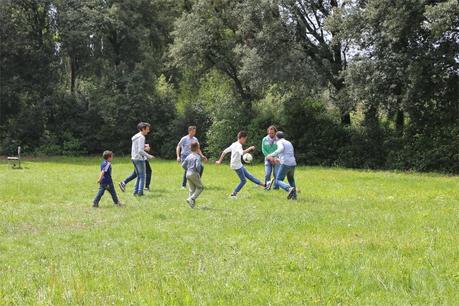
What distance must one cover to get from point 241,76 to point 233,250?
77.1 ft

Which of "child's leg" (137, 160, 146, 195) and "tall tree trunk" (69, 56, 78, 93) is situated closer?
"child's leg" (137, 160, 146, 195)

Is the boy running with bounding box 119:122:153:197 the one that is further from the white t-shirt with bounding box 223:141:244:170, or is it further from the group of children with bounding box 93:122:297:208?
the white t-shirt with bounding box 223:141:244:170

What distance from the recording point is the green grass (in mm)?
5477

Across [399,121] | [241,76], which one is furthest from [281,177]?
[241,76]

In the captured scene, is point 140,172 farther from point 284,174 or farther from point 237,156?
point 284,174

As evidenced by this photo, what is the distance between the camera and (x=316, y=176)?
20.9 metres

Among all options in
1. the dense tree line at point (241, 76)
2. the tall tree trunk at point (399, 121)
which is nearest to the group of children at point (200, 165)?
the dense tree line at point (241, 76)

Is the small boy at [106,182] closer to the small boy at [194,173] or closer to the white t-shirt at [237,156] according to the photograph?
the small boy at [194,173]

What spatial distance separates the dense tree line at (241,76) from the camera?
23.4m

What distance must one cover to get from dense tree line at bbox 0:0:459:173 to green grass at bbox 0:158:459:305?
34.7 ft

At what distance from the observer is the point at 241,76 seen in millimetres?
30312

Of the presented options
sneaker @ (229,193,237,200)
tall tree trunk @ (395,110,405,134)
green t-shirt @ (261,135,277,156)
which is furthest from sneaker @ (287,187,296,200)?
tall tree trunk @ (395,110,405,134)

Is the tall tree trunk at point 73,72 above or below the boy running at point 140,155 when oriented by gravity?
above

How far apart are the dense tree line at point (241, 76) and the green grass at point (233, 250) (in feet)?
34.7
